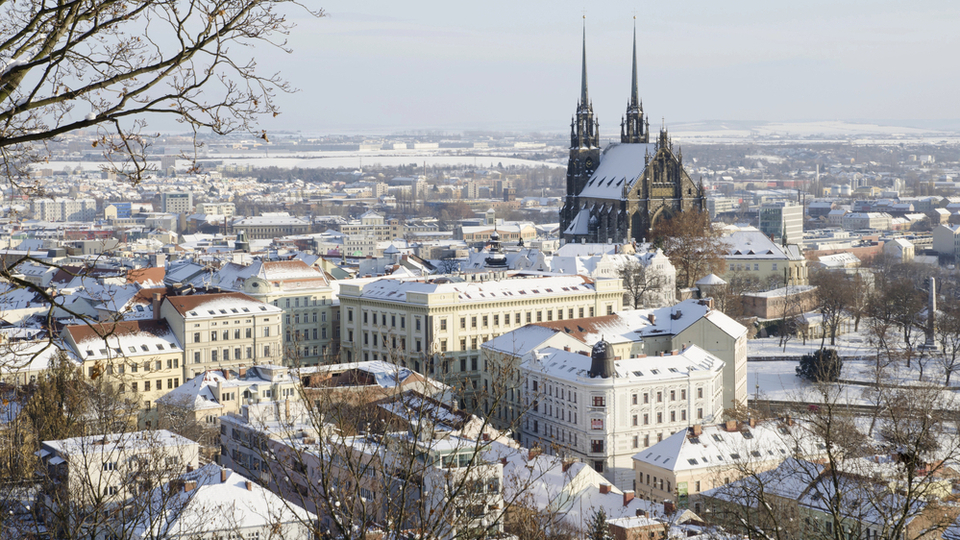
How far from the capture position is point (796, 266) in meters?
116

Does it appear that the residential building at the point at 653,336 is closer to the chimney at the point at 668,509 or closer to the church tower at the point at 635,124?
the chimney at the point at 668,509

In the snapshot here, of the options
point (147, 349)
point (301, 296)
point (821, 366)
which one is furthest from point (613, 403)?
point (301, 296)

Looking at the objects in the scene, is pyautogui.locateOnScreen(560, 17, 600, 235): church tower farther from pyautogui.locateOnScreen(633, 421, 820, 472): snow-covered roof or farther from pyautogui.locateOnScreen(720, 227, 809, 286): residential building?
pyautogui.locateOnScreen(633, 421, 820, 472): snow-covered roof

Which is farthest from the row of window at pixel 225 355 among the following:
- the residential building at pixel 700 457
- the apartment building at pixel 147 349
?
the residential building at pixel 700 457

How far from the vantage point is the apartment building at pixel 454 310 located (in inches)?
2901

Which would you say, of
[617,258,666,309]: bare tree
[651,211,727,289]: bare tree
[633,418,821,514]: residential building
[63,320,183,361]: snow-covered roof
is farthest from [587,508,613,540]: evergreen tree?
[651,211,727,289]: bare tree

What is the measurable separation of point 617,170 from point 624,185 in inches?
198

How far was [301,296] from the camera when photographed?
268ft

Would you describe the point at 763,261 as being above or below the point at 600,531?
below

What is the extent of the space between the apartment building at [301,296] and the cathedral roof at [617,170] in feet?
121

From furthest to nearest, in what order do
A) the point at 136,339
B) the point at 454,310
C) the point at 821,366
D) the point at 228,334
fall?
the point at 454,310 → the point at 821,366 → the point at 228,334 → the point at 136,339

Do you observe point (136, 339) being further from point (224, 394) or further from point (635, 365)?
point (635, 365)

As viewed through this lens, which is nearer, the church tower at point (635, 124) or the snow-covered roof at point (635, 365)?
the snow-covered roof at point (635, 365)

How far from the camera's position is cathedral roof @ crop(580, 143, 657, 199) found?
113 m
